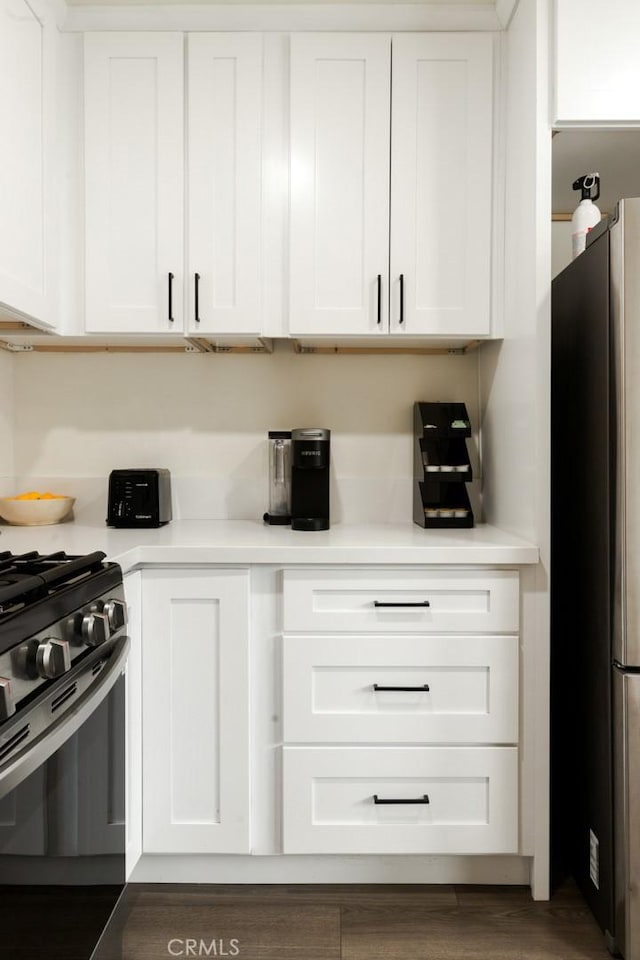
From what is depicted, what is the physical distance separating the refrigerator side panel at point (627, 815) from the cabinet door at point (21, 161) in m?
1.72

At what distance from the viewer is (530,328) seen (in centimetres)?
175

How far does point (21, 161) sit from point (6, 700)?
4.75 feet

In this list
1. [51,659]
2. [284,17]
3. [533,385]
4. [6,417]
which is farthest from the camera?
[6,417]

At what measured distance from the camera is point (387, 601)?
169 centimetres

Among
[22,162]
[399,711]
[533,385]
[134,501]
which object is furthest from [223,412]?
[399,711]

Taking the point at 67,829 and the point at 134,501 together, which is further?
the point at 134,501

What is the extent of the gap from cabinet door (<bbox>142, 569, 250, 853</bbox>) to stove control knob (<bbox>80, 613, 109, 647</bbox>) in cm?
48

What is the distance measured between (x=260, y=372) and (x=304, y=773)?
1305mm

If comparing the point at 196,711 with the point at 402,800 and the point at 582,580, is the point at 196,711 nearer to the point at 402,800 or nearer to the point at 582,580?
the point at 402,800

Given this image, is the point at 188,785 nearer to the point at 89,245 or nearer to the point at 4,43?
the point at 89,245

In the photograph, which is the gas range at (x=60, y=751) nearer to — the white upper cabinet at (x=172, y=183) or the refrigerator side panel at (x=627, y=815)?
the white upper cabinet at (x=172, y=183)

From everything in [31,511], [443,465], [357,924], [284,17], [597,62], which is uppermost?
[284,17]

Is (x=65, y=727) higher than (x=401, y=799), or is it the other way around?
(x=65, y=727)

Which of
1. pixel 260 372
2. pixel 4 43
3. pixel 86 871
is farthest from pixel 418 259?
pixel 86 871
